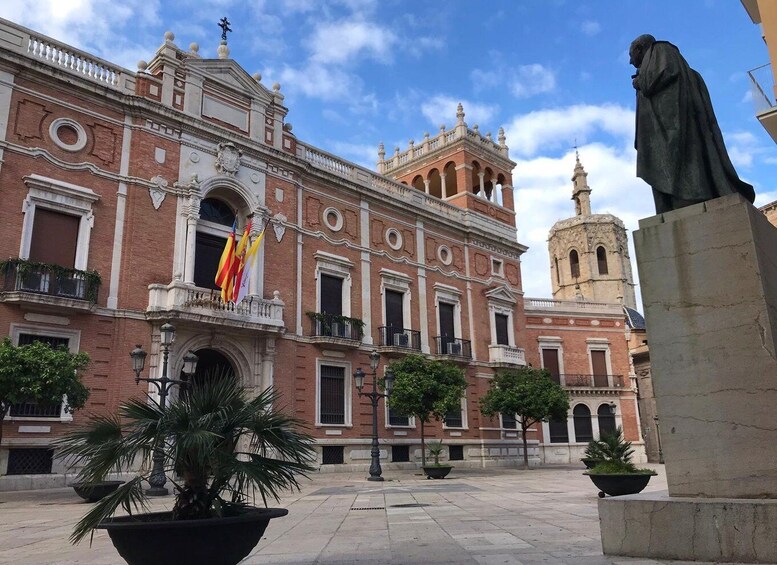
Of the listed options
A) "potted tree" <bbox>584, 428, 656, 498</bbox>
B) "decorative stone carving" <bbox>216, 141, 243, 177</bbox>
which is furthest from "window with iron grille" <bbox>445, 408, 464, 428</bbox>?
"potted tree" <bbox>584, 428, 656, 498</bbox>

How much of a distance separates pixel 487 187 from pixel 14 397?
85.9ft

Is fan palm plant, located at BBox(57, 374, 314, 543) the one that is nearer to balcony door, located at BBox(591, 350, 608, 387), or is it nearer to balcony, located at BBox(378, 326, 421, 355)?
balcony, located at BBox(378, 326, 421, 355)

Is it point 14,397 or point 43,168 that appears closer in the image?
point 14,397

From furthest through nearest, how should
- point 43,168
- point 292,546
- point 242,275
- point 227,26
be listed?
point 227,26, point 242,275, point 43,168, point 292,546

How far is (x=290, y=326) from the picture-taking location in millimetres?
22266

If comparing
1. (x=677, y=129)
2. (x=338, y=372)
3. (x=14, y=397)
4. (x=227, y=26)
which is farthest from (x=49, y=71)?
(x=677, y=129)

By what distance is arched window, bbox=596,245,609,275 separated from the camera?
205ft

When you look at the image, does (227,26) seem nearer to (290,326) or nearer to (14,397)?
(290,326)

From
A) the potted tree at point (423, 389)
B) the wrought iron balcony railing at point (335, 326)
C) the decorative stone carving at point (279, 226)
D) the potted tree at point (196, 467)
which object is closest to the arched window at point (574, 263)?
the wrought iron balcony railing at point (335, 326)

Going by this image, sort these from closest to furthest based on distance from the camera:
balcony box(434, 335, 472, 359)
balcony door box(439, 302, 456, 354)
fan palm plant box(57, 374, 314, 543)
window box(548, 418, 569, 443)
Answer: fan palm plant box(57, 374, 314, 543), balcony box(434, 335, 472, 359), balcony door box(439, 302, 456, 354), window box(548, 418, 569, 443)

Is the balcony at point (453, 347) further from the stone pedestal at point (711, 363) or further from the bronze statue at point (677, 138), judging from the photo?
the stone pedestal at point (711, 363)

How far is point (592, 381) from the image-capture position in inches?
1430

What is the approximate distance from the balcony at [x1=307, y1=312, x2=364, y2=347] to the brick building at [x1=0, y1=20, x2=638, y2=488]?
6 cm

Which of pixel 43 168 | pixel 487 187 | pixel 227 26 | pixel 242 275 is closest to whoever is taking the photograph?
pixel 43 168
